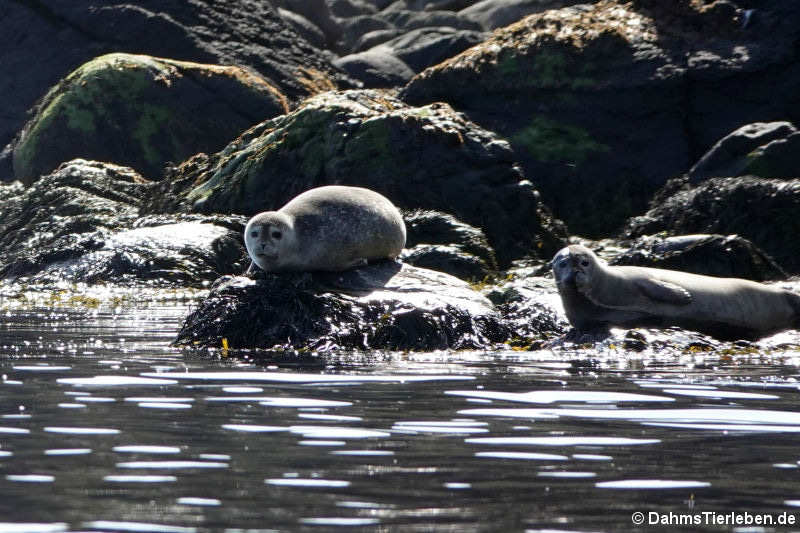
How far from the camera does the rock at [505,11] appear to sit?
133 ft

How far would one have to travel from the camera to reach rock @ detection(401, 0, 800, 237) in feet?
62.6

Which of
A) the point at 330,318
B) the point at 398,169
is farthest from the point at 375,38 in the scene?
the point at 330,318

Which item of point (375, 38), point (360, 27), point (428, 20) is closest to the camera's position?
point (375, 38)

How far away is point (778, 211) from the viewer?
16484mm

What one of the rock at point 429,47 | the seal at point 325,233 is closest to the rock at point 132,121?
the rock at point 429,47

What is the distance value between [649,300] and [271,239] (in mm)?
3196

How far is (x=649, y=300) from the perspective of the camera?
10.8 meters

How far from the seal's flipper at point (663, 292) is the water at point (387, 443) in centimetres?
149

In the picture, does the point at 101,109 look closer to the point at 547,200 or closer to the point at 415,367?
the point at 547,200

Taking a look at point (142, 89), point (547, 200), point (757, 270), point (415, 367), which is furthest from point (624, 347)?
point (142, 89)

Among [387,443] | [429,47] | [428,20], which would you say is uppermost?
[428,20]

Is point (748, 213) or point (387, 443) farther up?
point (748, 213)

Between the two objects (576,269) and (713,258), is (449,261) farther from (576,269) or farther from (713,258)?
(576,269)

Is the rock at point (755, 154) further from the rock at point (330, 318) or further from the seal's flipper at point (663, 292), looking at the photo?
the rock at point (330, 318)
